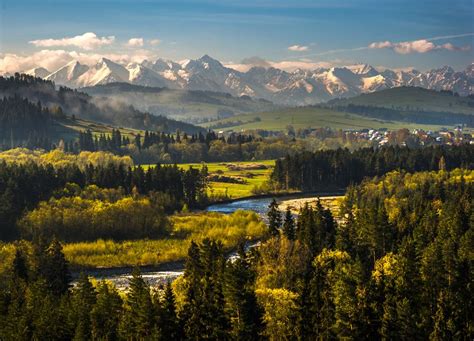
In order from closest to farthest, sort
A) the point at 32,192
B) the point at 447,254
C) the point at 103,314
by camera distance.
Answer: the point at 103,314, the point at 447,254, the point at 32,192

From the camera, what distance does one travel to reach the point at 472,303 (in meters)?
87.1

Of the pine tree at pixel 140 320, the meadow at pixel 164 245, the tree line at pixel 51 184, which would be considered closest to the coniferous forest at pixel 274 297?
the pine tree at pixel 140 320

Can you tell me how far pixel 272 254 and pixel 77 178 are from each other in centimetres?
9790

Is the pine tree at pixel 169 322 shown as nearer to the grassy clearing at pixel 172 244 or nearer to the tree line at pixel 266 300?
the tree line at pixel 266 300

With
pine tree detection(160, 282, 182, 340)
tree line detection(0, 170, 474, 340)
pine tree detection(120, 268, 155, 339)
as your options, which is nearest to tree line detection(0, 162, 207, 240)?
tree line detection(0, 170, 474, 340)

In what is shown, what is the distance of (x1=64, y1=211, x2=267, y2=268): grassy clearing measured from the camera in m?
130

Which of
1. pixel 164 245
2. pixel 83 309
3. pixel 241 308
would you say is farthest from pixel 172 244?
pixel 241 308

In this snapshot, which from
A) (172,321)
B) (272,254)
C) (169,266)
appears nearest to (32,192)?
(169,266)

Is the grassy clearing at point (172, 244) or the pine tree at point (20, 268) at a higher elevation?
the pine tree at point (20, 268)

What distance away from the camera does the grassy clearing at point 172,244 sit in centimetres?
12988

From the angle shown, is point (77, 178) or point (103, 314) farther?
point (77, 178)

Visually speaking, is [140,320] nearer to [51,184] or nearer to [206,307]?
[206,307]

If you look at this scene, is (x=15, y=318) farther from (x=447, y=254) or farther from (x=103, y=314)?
(x=447, y=254)

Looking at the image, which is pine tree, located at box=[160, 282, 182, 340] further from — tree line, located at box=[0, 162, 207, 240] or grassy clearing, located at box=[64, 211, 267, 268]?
tree line, located at box=[0, 162, 207, 240]
